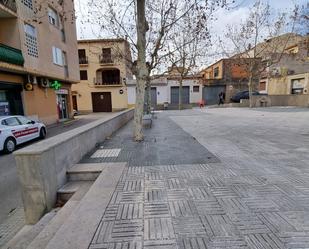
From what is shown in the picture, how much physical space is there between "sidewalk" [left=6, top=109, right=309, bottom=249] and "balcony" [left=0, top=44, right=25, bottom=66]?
9.37 meters

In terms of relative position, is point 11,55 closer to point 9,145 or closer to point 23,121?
point 23,121

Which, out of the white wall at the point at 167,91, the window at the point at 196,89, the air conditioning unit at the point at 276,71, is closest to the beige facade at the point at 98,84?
the white wall at the point at 167,91

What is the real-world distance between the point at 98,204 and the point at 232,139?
5.69m

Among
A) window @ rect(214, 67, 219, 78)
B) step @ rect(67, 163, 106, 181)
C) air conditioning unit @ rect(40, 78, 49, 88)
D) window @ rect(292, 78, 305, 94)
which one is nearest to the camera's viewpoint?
step @ rect(67, 163, 106, 181)

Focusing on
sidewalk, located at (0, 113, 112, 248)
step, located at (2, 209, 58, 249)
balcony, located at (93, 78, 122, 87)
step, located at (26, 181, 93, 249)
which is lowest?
sidewalk, located at (0, 113, 112, 248)

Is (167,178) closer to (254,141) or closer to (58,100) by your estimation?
(254,141)

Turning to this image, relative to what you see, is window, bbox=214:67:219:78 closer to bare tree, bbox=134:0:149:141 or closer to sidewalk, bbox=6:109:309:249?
bare tree, bbox=134:0:149:141

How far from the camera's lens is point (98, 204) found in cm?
296

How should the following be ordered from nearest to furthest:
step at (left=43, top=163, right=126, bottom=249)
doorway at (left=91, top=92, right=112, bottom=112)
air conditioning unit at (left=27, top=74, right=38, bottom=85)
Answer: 1. step at (left=43, top=163, right=126, bottom=249)
2. air conditioning unit at (left=27, top=74, right=38, bottom=85)
3. doorway at (left=91, top=92, right=112, bottom=112)

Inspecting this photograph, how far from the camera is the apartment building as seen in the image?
12.0 metres

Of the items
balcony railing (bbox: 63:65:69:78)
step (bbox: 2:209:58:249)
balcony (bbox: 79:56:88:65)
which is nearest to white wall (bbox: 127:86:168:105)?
balcony (bbox: 79:56:88:65)

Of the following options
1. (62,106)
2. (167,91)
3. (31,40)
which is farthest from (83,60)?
(31,40)

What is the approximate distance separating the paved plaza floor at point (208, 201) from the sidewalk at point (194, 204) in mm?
11

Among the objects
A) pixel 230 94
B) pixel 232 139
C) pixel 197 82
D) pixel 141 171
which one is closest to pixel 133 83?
pixel 197 82
